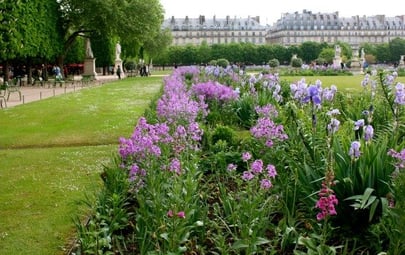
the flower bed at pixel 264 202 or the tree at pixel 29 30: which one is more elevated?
the tree at pixel 29 30

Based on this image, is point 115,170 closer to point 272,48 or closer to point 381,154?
point 381,154

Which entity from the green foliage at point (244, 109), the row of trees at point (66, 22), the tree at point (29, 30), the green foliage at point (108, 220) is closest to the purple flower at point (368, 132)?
the green foliage at point (108, 220)

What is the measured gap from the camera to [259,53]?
113 meters

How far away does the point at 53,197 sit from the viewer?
712cm

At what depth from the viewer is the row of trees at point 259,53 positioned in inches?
4435

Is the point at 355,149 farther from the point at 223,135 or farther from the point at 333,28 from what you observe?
the point at 333,28

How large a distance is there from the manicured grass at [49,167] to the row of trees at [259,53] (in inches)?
3768

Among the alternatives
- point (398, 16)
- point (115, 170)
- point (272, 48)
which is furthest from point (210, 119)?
point (398, 16)

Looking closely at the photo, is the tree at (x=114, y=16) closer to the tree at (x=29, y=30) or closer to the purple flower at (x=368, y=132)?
the tree at (x=29, y=30)

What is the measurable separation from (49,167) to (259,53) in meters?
106

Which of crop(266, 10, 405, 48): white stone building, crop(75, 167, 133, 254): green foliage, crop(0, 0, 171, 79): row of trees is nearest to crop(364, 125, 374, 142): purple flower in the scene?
crop(75, 167, 133, 254): green foliage

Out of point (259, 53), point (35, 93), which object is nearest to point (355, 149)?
point (35, 93)

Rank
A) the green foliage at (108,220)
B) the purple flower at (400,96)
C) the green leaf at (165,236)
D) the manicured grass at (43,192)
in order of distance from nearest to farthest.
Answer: the green leaf at (165,236), the green foliage at (108,220), the manicured grass at (43,192), the purple flower at (400,96)

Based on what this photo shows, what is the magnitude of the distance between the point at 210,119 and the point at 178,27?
137100mm
